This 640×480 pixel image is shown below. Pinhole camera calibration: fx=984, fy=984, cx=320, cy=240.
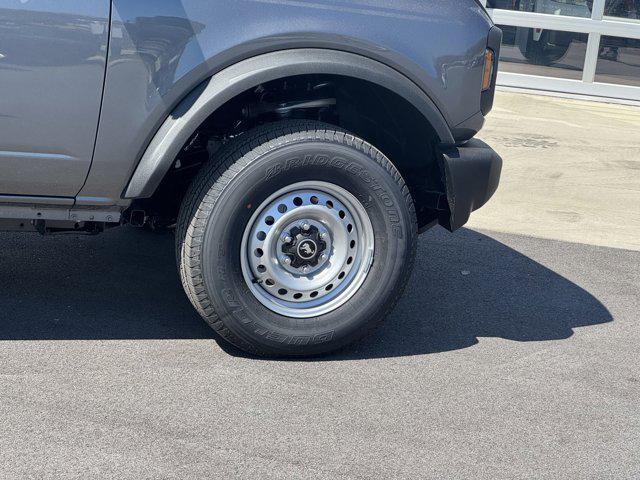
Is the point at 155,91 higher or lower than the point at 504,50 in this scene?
higher

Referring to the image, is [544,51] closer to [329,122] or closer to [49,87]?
[329,122]

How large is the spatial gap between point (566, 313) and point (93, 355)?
2.25 m

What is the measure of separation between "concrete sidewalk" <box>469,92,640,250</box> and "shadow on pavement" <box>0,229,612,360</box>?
0.76 meters

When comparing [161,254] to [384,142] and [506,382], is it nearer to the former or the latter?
[384,142]

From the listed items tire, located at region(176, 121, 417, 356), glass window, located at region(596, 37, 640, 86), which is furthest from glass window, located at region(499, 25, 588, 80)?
tire, located at region(176, 121, 417, 356)

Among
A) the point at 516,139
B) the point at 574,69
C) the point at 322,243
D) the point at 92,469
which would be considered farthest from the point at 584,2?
the point at 92,469

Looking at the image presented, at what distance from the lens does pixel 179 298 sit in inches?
181

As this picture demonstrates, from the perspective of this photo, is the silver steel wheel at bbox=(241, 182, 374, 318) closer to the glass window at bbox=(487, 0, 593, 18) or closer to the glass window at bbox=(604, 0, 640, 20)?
the glass window at bbox=(487, 0, 593, 18)

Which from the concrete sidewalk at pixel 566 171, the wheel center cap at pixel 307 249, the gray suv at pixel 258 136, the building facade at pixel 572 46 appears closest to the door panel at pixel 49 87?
the gray suv at pixel 258 136

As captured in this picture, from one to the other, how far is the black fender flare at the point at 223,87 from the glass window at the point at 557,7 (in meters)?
7.40

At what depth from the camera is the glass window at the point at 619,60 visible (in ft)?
35.2

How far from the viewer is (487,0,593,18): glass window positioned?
10.7 metres

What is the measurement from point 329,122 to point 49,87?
1277 millimetres

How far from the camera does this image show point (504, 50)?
35.9 feet
